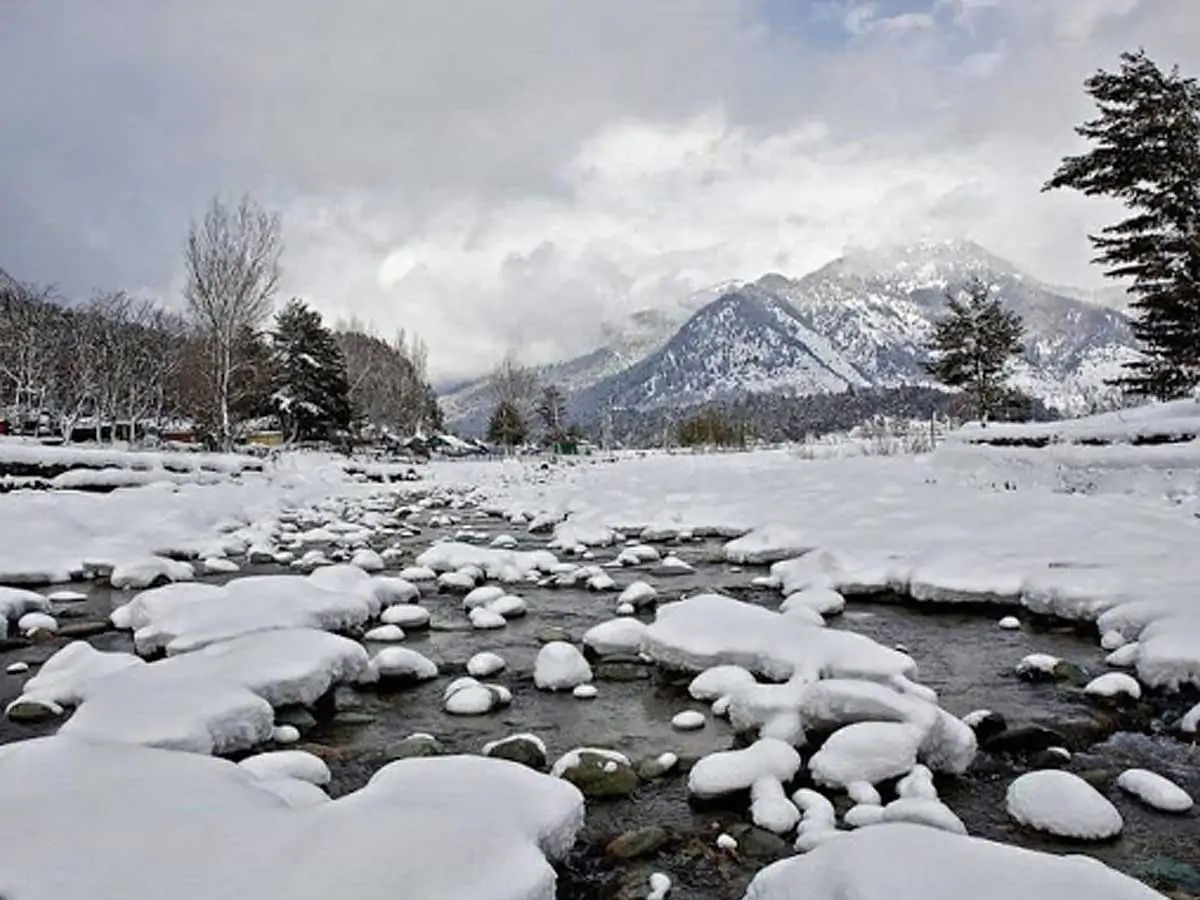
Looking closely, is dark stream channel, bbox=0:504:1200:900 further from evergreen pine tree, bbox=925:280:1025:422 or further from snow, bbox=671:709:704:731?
evergreen pine tree, bbox=925:280:1025:422

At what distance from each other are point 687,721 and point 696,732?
93 mm

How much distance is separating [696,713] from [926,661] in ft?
6.05

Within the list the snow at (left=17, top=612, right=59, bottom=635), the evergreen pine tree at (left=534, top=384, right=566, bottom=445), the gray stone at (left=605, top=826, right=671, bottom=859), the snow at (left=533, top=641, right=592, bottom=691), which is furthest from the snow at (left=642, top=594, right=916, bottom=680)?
the evergreen pine tree at (left=534, top=384, right=566, bottom=445)

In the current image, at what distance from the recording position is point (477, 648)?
5.57 metres

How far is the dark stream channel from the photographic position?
278 centimetres

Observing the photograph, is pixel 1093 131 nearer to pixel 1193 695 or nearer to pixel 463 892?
pixel 1193 695

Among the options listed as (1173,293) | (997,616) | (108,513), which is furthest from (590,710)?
(1173,293)

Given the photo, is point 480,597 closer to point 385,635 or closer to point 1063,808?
point 385,635

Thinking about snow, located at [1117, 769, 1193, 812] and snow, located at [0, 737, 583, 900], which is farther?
snow, located at [1117, 769, 1193, 812]

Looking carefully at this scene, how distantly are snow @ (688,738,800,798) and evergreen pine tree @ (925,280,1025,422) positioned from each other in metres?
36.1

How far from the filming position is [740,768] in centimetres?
330

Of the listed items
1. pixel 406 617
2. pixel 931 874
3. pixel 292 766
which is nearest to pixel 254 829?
pixel 292 766

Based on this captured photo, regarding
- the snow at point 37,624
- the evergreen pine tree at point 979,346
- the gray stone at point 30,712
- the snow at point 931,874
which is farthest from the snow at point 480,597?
the evergreen pine tree at point 979,346

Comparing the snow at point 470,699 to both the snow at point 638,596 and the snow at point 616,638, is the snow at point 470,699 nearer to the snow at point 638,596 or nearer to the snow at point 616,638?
the snow at point 616,638
